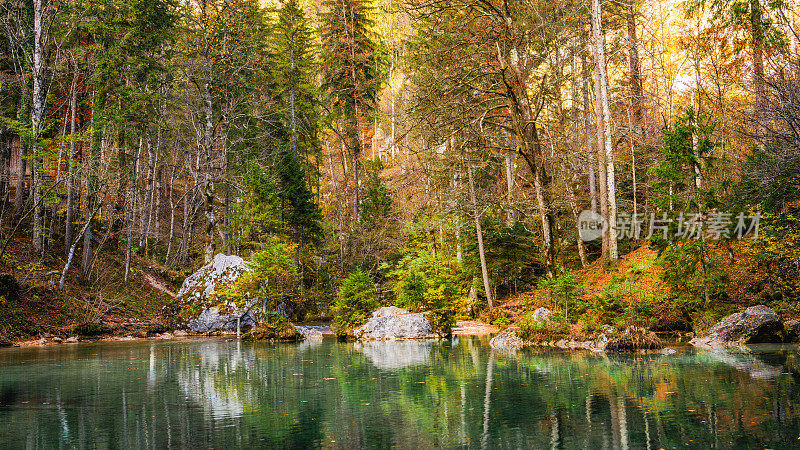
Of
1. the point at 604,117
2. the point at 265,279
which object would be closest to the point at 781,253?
the point at 604,117

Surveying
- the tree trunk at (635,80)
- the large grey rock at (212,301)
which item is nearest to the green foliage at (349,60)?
the tree trunk at (635,80)

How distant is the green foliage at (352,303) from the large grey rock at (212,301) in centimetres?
408

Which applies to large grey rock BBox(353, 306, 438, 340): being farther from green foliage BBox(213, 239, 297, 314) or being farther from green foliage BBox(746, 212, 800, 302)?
green foliage BBox(746, 212, 800, 302)

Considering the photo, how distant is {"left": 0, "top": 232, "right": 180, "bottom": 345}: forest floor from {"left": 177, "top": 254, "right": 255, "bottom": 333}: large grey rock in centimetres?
123

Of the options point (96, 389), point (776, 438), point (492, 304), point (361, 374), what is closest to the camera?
point (776, 438)

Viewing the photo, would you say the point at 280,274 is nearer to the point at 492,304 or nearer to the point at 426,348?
the point at 426,348

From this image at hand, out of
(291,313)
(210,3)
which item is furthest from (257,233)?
(210,3)

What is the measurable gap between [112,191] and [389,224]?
42.7 ft

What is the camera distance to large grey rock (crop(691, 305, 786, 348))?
37.8ft

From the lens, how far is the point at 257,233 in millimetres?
24109

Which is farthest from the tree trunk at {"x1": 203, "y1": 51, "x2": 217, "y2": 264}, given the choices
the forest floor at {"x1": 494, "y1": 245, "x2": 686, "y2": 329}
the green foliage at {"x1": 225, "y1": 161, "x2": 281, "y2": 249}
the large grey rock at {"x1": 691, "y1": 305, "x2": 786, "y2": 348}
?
the large grey rock at {"x1": 691, "y1": 305, "x2": 786, "y2": 348}

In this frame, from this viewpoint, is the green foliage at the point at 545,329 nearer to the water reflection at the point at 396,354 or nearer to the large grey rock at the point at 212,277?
the water reflection at the point at 396,354

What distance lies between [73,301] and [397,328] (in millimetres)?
11354

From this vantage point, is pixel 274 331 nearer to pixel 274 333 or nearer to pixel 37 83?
pixel 274 333
